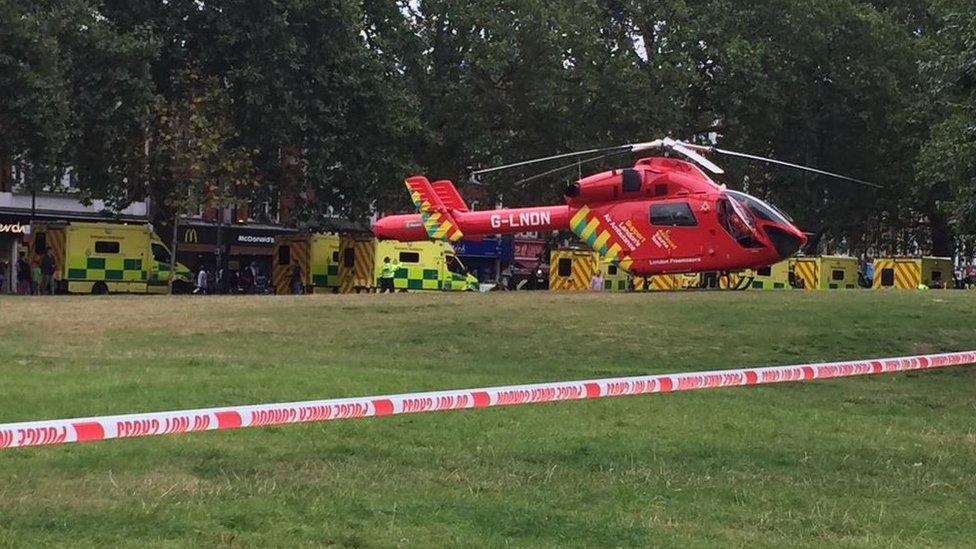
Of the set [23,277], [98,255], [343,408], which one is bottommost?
[343,408]

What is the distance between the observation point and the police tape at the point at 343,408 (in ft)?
18.1

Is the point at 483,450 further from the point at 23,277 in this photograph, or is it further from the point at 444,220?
the point at 23,277

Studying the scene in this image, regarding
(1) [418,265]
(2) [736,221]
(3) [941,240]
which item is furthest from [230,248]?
(2) [736,221]

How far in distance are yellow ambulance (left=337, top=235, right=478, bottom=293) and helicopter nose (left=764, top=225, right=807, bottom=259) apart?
1856 centimetres

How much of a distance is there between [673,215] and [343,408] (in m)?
16.9

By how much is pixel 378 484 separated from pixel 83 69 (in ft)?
98.7

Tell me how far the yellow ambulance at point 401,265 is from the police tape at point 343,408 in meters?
30.9

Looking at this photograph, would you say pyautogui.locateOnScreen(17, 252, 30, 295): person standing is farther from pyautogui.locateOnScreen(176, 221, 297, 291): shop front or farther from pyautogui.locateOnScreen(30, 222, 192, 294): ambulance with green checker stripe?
pyautogui.locateOnScreen(176, 221, 297, 291): shop front

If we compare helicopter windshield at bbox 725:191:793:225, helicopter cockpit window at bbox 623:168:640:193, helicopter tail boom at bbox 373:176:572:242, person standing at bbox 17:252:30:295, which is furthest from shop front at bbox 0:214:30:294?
helicopter windshield at bbox 725:191:793:225

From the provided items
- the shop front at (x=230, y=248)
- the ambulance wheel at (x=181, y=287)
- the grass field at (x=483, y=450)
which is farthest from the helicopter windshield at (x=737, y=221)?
the shop front at (x=230, y=248)

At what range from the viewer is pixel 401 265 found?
40.3 m

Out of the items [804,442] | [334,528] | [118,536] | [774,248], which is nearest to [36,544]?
[118,536]

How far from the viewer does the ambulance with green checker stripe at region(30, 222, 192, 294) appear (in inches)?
1473

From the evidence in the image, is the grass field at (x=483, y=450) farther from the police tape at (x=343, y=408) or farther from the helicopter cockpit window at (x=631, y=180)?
the helicopter cockpit window at (x=631, y=180)
